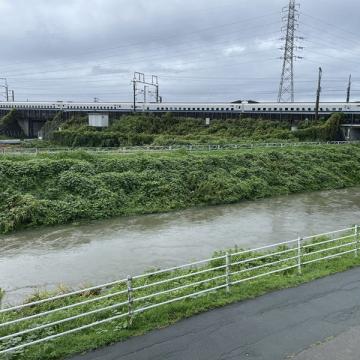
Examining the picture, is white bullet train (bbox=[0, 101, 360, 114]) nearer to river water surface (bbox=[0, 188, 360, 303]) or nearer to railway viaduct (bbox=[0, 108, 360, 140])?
railway viaduct (bbox=[0, 108, 360, 140])

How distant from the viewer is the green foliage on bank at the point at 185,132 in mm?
62094

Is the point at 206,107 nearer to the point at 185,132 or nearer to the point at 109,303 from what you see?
the point at 185,132

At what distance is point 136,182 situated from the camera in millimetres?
31734

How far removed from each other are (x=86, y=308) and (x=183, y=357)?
3.42 metres

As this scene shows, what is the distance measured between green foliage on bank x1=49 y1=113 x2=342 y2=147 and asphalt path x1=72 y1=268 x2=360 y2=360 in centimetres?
4522

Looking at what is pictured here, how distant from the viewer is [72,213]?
26750 millimetres

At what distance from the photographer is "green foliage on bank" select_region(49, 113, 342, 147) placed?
62.1 metres

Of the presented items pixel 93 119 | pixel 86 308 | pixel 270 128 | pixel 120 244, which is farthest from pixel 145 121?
pixel 86 308

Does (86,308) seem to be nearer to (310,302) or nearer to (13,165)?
(310,302)

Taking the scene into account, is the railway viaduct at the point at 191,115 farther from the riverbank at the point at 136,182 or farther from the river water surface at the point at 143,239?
the river water surface at the point at 143,239

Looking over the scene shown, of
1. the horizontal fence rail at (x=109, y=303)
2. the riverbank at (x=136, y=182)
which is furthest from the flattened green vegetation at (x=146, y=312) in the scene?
the riverbank at (x=136, y=182)

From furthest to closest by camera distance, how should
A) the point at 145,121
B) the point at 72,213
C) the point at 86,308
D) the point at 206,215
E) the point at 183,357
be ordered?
the point at 145,121 < the point at 206,215 < the point at 72,213 < the point at 86,308 < the point at 183,357

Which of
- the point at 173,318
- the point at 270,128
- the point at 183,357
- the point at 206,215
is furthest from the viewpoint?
the point at 270,128

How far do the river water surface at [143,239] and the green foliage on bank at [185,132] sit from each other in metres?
26.6
